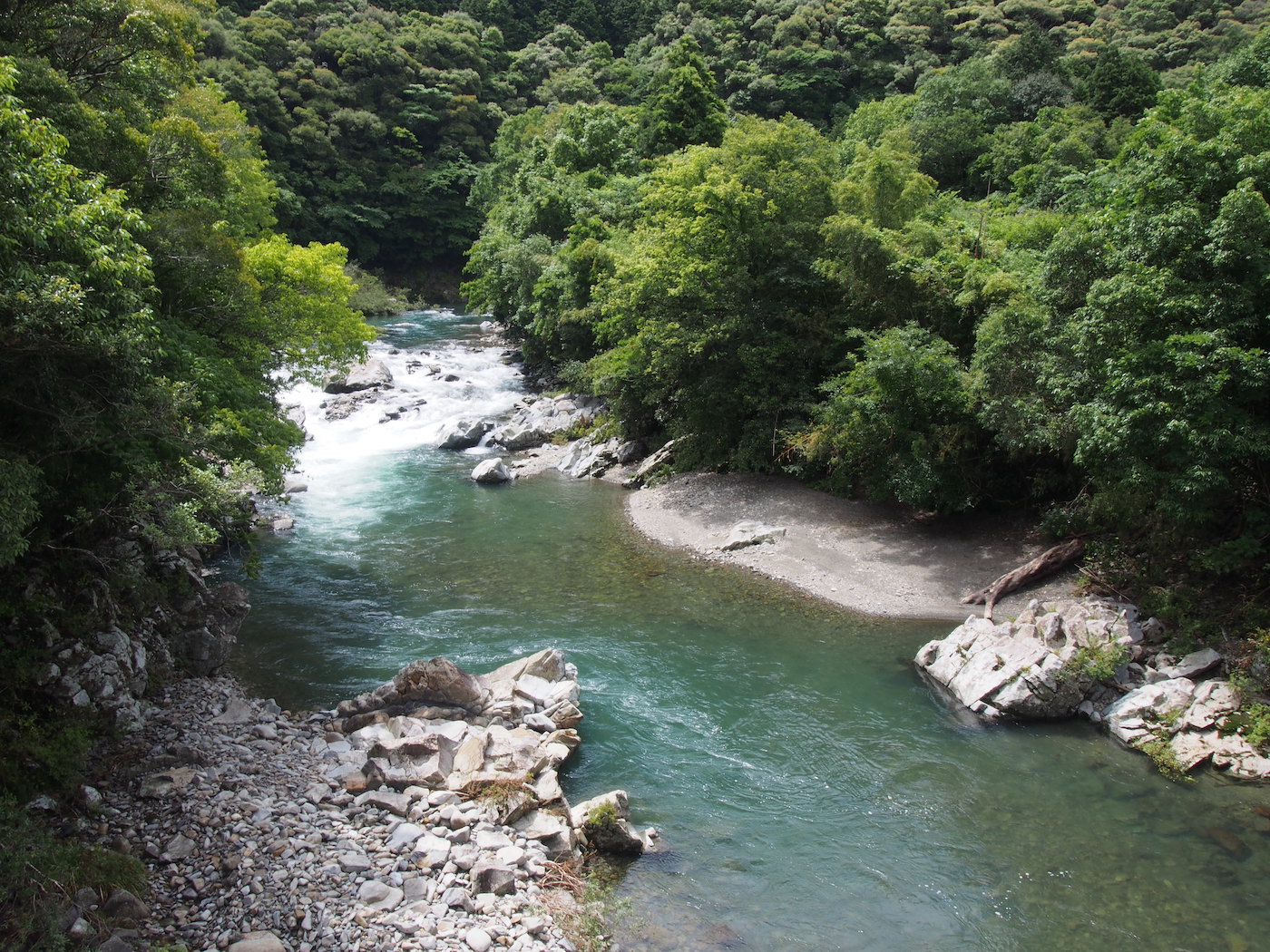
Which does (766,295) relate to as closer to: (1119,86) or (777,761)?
(777,761)

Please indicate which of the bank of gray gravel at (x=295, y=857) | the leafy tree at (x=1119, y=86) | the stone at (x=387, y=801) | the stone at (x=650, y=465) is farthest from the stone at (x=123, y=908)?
the leafy tree at (x=1119, y=86)

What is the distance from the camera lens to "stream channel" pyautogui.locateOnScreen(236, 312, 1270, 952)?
10.0 m

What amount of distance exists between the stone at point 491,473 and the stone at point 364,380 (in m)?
11.8

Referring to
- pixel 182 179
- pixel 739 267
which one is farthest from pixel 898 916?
pixel 739 267

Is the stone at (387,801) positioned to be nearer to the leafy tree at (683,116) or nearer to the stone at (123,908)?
the stone at (123,908)

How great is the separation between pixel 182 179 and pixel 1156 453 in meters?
19.4

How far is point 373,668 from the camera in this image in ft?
52.1

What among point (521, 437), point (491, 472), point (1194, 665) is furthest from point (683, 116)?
point (1194, 665)

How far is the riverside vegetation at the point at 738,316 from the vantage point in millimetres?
10234

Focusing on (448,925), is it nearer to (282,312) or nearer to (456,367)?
(282,312)

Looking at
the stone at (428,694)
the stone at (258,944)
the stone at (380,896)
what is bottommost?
the stone at (428,694)

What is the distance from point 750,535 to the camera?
22.8 m

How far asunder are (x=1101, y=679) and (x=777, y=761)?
258 inches

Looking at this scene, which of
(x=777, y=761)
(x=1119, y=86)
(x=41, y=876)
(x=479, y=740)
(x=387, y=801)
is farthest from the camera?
(x=1119, y=86)
